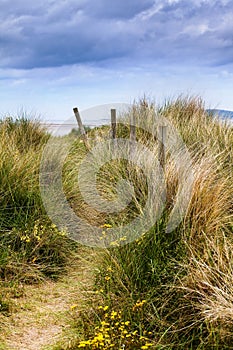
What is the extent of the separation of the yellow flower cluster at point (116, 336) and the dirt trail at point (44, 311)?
0.36 meters

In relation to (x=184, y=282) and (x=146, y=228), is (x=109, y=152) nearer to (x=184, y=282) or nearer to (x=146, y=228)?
(x=146, y=228)

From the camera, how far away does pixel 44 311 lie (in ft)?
15.0

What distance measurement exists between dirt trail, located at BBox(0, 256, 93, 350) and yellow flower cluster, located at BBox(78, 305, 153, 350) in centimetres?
36

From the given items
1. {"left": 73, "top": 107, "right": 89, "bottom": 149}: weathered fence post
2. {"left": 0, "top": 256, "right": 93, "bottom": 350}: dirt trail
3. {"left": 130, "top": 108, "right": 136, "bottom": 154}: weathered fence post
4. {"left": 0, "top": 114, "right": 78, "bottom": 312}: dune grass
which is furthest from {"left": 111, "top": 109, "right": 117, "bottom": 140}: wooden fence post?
{"left": 0, "top": 256, "right": 93, "bottom": 350}: dirt trail

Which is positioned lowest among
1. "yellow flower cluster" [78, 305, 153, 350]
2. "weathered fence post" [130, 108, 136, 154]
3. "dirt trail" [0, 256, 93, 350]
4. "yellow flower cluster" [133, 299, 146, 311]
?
"dirt trail" [0, 256, 93, 350]

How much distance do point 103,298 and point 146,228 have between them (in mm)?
709

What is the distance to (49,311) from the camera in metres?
4.57

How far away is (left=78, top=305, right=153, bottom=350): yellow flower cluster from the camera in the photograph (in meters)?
3.49

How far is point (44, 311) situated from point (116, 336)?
3.89 ft

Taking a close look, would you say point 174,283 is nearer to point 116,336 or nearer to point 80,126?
point 116,336

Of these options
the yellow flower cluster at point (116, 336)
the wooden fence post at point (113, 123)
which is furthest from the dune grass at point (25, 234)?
the wooden fence post at point (113, 123)

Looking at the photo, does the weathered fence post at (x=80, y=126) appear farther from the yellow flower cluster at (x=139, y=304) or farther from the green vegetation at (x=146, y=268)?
the yellow flower cluster at (x=139, y=304)

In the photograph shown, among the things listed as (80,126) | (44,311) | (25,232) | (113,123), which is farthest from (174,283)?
(80,126)

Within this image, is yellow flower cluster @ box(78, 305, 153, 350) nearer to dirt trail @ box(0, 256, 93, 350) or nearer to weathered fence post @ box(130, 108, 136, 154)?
dirt trail @ box(0, 256, 93, 350)
